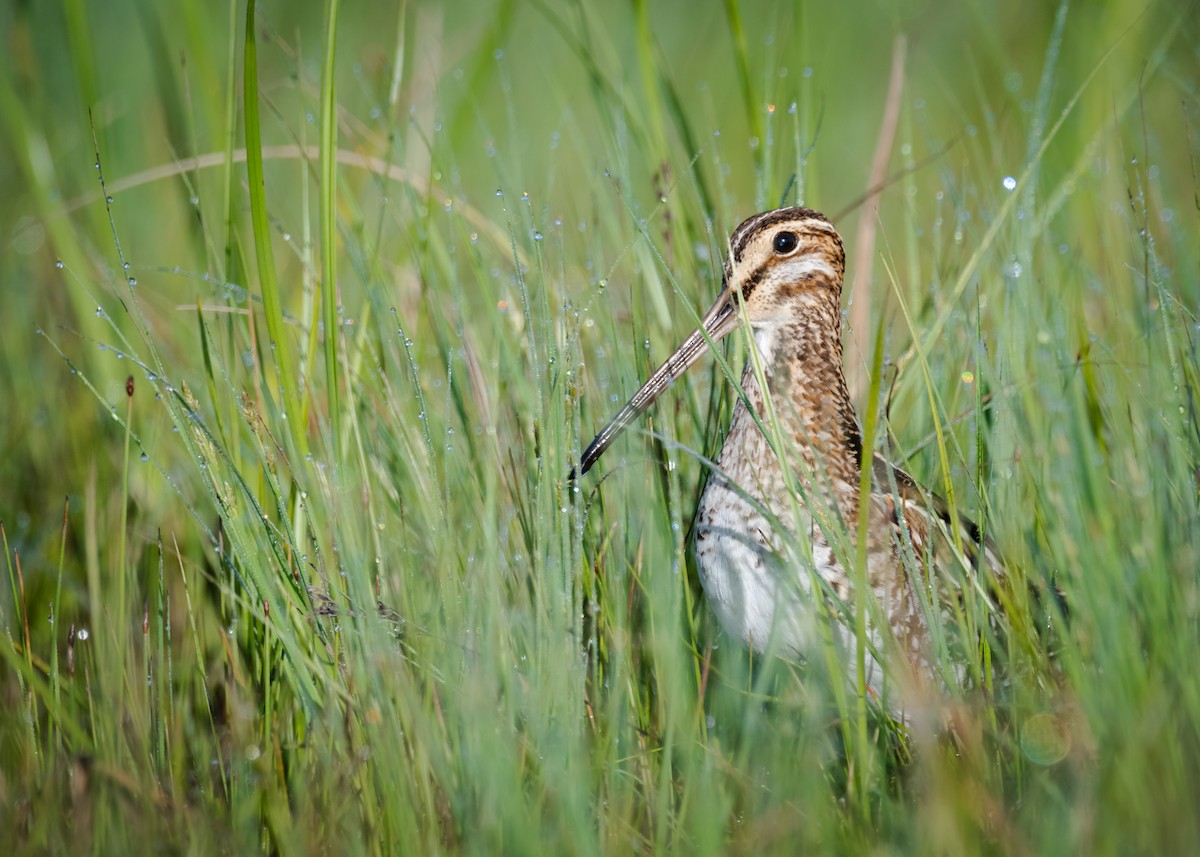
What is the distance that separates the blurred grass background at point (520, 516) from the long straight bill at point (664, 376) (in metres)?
0.06

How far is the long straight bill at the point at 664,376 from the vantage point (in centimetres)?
258

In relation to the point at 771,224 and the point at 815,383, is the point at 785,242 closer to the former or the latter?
the point at 771,224

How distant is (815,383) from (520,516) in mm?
697

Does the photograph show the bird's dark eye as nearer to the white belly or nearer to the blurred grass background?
the blurred grass background

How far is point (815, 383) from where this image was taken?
107 inches

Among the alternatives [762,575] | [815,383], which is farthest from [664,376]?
[762,575]

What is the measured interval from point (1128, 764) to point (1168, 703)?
14cm

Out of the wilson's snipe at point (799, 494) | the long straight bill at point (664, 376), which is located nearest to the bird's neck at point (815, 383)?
the wilson's snipe at point (799, 494)

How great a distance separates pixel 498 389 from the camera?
9.61 ft

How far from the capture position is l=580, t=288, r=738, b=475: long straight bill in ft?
8.46

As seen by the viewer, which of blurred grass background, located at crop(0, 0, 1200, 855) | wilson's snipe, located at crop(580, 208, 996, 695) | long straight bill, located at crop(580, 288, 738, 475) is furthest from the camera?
long straight bill, located at crop(580, 288, 738, 475)

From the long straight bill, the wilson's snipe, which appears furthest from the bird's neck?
the long straight bill

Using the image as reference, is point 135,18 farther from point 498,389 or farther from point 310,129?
point 498,389

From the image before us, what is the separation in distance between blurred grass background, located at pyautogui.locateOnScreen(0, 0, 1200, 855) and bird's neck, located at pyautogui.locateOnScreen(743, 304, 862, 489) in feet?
0.46
